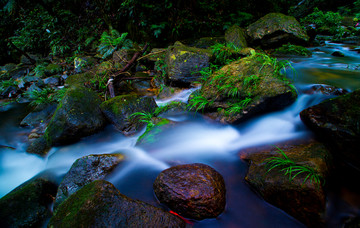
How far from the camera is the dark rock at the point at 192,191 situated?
1900 millimetres

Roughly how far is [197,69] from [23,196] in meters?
4.22

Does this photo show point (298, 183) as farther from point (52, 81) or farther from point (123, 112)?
point (52, 81)

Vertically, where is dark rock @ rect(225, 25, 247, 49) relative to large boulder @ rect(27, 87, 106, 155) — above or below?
above

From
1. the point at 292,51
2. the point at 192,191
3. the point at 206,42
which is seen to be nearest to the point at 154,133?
the point at 192,191

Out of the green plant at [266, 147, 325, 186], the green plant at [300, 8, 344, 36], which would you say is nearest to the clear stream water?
the green plant at [266, 147, 325, 186]

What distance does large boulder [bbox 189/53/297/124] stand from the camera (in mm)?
3055

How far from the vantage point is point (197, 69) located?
4836 mm

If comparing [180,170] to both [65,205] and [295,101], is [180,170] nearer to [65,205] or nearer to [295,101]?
[65,205]

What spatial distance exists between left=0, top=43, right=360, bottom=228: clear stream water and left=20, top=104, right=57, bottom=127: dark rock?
23.5 inches

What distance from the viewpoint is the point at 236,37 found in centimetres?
608

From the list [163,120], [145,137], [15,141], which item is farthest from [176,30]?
[15,141]

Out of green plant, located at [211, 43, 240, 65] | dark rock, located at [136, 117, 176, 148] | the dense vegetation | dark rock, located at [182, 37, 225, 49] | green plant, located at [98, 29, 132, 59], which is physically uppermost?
the dense vegetation

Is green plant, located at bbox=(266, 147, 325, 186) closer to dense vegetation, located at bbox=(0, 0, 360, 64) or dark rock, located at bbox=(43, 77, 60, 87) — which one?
dense vegetation, located at bbox=(0, 0, 360, 64)

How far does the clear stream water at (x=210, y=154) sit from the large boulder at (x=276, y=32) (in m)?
2.45
